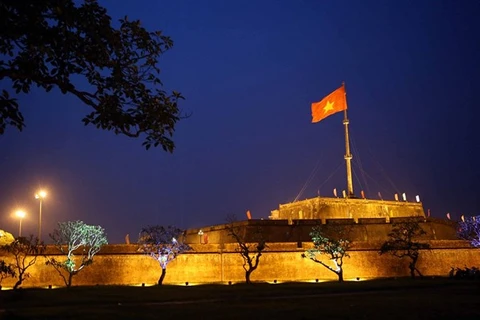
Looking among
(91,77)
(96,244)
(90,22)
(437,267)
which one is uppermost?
(90,22)

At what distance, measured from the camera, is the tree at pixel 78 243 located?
32219 millimetres

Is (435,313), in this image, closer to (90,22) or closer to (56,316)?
(56,316)

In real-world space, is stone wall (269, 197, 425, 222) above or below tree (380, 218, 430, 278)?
above

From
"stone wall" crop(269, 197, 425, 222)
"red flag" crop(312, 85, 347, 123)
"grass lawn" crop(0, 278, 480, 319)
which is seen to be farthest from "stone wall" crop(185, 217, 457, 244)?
"grass lawn" crop(0, 278, 480, 319)

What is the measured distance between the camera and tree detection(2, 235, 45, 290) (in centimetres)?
3002

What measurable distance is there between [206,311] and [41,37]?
11.9 metres

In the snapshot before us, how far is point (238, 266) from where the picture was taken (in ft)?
117

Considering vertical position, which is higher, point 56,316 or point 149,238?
point 149,238

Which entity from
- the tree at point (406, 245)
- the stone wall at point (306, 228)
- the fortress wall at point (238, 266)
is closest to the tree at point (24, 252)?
the fortress wall at point (238, 266)

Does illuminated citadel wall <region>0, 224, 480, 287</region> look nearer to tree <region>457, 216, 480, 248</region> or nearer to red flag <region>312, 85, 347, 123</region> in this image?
tree <region>457, 216, 480, 248</region>

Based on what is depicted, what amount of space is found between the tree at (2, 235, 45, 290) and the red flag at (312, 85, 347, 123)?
31027mm

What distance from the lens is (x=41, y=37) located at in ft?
24.1

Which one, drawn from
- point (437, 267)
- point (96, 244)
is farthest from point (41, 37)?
point (437, 267)

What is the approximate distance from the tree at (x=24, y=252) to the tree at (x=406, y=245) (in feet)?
78.9
